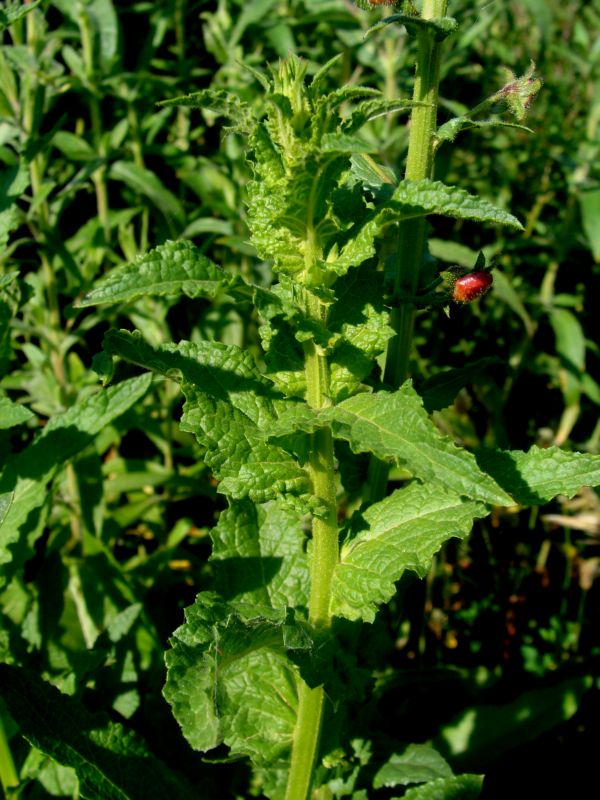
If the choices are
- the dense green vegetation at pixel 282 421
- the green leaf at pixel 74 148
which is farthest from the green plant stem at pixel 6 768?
the green leaf at pixel 74 148

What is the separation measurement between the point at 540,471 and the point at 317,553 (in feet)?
1.45

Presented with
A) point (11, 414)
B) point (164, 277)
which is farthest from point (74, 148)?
point (164, 277)

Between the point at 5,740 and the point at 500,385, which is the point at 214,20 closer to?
the point at 500,385

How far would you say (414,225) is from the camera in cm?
153

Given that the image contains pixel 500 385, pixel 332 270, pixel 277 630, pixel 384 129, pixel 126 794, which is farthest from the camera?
pixel 500 385

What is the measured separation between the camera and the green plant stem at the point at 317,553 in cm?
145

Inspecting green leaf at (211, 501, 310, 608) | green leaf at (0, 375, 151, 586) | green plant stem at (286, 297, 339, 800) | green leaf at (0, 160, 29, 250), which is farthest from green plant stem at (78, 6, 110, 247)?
green plant stem at (286, 297, 339, 800)

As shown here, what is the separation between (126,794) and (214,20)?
322 cm

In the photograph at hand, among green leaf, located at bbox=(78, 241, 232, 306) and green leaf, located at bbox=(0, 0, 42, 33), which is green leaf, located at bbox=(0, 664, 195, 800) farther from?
green leaf, located at bbox=(0, 0, 42, 33)

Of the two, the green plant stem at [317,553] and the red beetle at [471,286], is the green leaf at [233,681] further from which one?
the red beetle at [471,286]

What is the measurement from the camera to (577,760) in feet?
8.70

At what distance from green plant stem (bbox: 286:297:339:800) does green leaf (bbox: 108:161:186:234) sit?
181 cm

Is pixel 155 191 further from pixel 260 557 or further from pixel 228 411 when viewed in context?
pixel 228 411

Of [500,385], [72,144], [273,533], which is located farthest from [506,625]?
[72,144]
